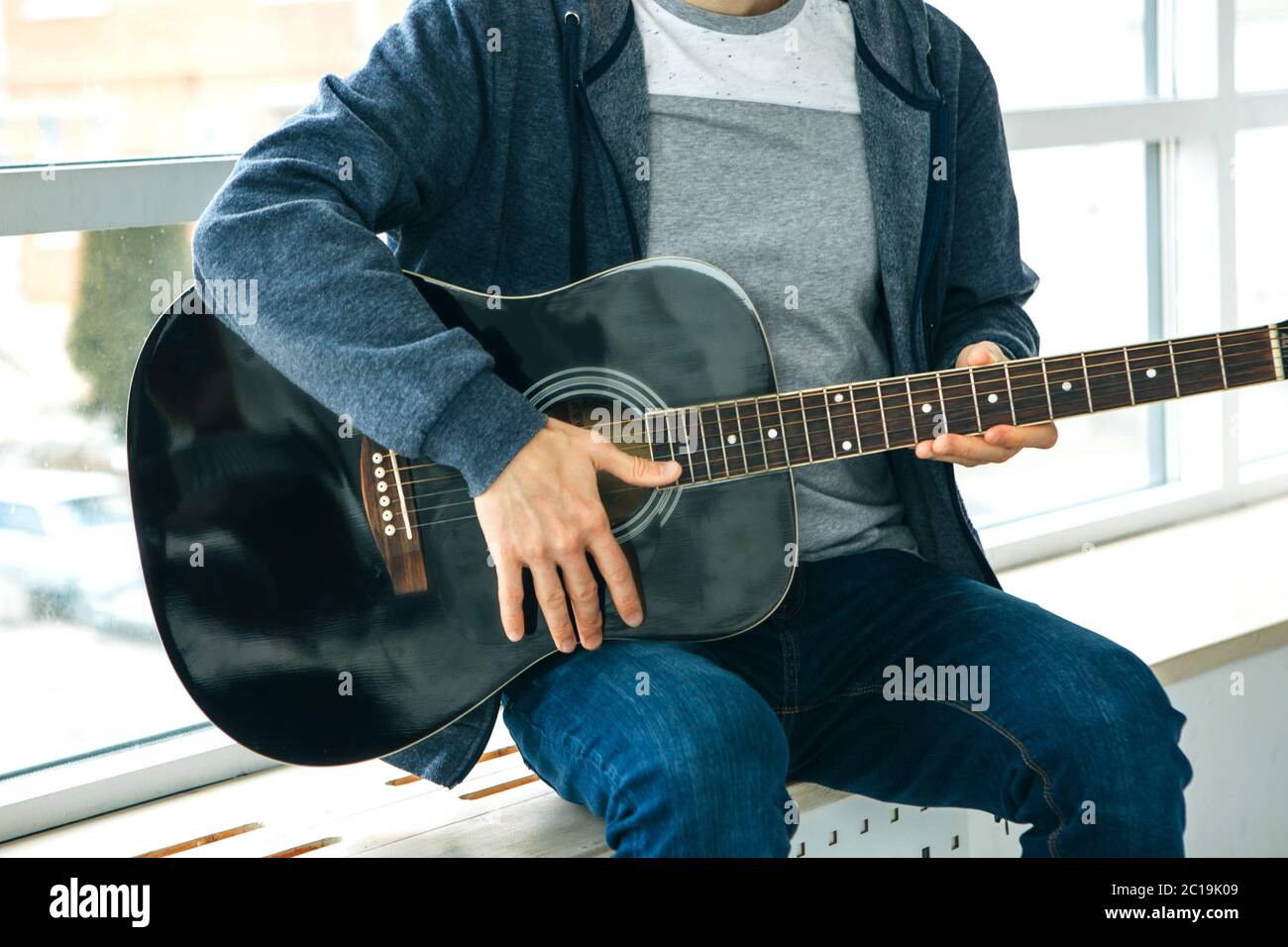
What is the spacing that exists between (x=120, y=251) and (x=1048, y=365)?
104 cm

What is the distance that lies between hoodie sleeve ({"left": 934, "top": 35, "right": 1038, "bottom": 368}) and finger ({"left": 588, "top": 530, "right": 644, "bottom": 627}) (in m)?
0.51

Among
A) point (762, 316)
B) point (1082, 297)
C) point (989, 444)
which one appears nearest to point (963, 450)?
point (989, 444)

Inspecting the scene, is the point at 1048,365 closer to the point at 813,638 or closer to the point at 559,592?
the point at 813,638

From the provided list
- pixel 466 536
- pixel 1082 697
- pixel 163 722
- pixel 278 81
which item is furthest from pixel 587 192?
pixel 163 722

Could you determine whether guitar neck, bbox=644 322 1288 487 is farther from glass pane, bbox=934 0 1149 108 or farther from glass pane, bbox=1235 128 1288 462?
glass pane, bbox=1235 128 1288 462

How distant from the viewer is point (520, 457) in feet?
3.31

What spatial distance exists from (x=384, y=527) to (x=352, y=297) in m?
0.20

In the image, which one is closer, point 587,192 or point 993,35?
point 587,192

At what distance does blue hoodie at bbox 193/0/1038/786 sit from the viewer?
0.99m

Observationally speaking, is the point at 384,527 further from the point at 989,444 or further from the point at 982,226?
the point at 982,226

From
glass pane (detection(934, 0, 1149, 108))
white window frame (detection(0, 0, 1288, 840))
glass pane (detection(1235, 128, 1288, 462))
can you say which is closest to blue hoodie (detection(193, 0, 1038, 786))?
white window frame (detection(0, 0, 1288, 840))

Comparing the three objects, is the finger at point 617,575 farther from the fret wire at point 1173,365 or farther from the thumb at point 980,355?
the fret wire at point 1173,365

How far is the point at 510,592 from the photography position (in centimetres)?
104

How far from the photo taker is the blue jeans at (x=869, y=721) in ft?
3.21
